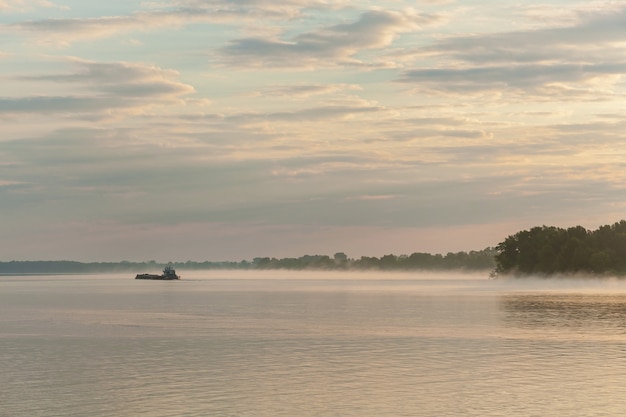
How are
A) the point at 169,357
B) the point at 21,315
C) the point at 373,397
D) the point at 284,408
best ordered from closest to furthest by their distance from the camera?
the point at 284,408, the point at 373,397, the point at 169,357, the point at 21,315

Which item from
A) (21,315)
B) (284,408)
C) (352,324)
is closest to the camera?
(284,408)

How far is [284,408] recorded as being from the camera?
42.5m

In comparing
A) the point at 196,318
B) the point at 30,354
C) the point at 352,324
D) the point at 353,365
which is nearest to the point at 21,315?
→ the point at 196,318

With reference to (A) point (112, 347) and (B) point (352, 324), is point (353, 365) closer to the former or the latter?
(A) point (112, 347)

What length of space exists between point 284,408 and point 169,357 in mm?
22573

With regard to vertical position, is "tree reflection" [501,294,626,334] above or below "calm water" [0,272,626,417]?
above

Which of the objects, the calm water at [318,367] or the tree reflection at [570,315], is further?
the tree reflection at [570,315]

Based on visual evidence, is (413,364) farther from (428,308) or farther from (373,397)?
(428,308)

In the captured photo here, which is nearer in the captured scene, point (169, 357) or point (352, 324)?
point (169, 357)

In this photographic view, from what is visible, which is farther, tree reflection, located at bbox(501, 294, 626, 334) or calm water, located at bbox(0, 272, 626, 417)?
tree reflection, located at bbox(501, 294, 626, 334)

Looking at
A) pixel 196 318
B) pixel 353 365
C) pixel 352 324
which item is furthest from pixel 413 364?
pixel 196 318

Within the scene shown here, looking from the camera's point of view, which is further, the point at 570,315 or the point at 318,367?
the point at 570,315

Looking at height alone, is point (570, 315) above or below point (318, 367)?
above

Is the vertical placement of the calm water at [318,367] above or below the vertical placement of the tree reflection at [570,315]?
below
